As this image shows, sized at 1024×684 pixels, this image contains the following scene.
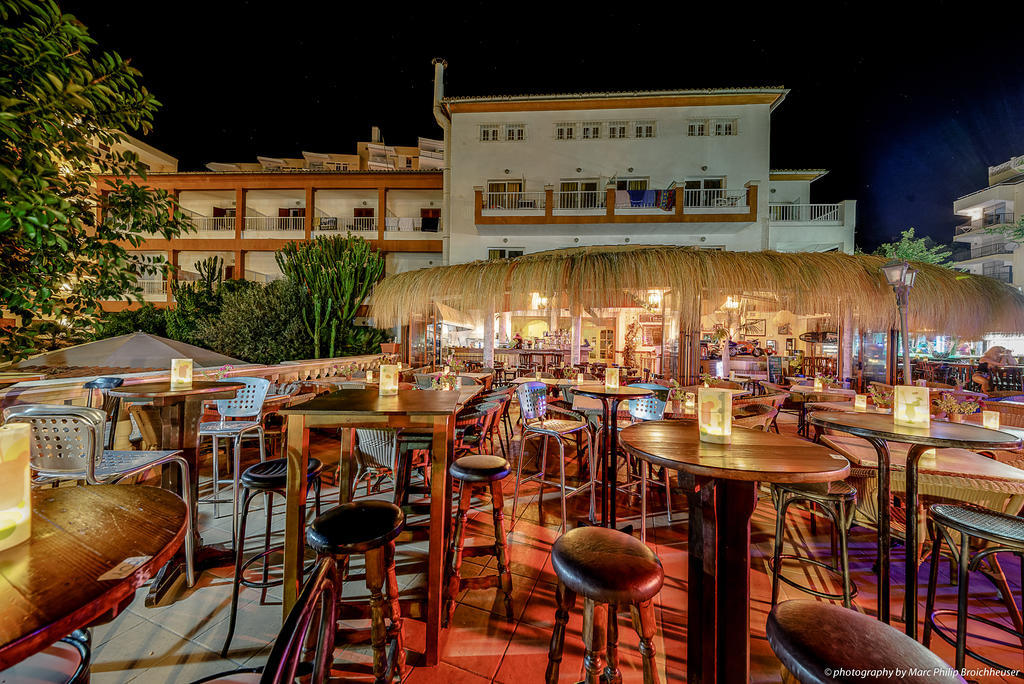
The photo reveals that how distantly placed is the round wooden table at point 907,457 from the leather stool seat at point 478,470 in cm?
154

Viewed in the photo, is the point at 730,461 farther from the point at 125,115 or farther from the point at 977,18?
the point at 977,18

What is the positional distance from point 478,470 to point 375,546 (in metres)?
0.78

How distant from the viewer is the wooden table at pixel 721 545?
1306 mm

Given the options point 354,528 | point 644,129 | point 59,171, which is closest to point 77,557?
point 354,528

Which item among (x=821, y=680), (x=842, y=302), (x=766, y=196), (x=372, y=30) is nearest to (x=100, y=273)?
(x=821, y=680)

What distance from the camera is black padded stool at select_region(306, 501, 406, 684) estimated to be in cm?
130

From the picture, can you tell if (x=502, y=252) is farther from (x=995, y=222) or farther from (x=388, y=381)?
(x=995, y=222)

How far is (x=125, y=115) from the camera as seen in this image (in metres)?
2.02

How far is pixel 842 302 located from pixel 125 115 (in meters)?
7.59

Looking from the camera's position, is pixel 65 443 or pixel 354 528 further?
pixel 65 443

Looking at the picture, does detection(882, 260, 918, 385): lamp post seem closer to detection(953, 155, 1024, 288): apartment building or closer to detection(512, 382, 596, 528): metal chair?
detection(512, 382, 596, 528): metal chair

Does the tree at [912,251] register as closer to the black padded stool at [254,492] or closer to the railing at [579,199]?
the railing at [579,199]

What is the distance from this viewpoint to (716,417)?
1.55 metres

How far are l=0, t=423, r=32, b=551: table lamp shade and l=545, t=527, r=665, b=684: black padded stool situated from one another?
1.25 m
